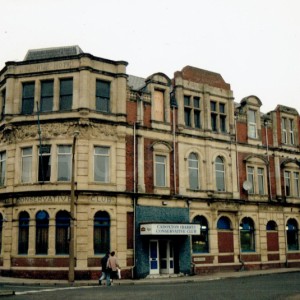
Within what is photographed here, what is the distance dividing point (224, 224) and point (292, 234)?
7652 millimetres

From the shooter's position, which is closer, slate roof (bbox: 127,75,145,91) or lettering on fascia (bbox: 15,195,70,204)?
lettering on fascia (bbox: 15,195,70,204)

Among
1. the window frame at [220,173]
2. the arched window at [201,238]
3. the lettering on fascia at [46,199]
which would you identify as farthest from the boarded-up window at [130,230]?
the window frame at [220,173]

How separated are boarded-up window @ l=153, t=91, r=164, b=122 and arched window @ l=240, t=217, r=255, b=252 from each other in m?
10.2

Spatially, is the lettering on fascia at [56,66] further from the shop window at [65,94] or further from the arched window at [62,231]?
the arched window at [62,231]

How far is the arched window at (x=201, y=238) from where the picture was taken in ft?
99.3

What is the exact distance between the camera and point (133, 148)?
28500 millimetres

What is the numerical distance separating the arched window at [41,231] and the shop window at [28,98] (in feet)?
21.7

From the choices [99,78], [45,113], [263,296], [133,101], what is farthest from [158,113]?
[263,296]

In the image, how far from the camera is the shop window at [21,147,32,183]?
27281mm

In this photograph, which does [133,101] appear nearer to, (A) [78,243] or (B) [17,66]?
(B) [17,66]

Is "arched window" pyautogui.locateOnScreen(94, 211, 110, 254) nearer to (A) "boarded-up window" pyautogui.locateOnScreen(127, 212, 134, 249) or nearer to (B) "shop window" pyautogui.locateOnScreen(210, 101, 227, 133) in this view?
(A) "boarded-up window" pyautogui.locateOnScreen(127, 212, 134, 249)

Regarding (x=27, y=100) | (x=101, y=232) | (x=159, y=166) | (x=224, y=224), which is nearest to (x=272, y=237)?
(x=224, y=224)

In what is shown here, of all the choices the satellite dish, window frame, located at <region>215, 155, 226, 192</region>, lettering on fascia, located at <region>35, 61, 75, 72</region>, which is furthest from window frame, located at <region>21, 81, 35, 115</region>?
the satellite dish

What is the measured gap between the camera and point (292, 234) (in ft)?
119
